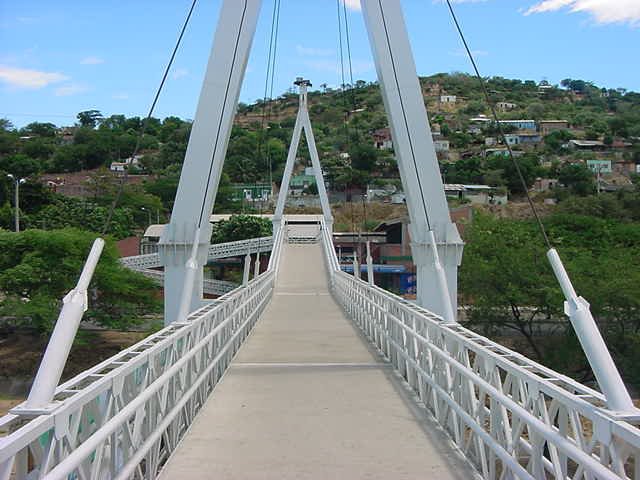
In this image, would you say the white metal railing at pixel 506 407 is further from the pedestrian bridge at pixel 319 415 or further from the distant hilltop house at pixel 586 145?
the distant hilltop house at pixel 586 145

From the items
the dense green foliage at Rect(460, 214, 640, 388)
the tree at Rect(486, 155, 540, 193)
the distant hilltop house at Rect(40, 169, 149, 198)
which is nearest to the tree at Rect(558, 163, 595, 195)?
the tree at Rect(486, 155, 540, 193)

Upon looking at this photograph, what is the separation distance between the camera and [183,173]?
1200 cm

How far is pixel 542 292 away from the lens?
34.8 meters

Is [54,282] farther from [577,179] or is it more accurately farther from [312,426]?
[577,179]

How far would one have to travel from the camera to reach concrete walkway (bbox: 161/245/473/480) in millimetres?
5824

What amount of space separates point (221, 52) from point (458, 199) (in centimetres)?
8010

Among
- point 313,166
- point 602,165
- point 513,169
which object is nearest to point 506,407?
point 313,166

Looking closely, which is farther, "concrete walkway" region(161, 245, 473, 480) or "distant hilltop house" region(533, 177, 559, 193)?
"distant hilltop house" region(533, 177, 559, 193)

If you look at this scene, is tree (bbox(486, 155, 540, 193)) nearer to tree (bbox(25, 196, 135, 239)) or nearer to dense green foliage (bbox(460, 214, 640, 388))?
dense green foliage (bbox(460, 214, 640, 388))

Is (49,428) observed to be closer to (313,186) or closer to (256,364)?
(256,364)

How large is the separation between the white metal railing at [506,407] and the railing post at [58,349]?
286cm

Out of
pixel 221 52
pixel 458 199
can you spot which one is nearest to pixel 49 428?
pixel 221 52

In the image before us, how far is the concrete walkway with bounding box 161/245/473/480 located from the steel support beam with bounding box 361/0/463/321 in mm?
1828

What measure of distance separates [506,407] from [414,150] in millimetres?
7634
